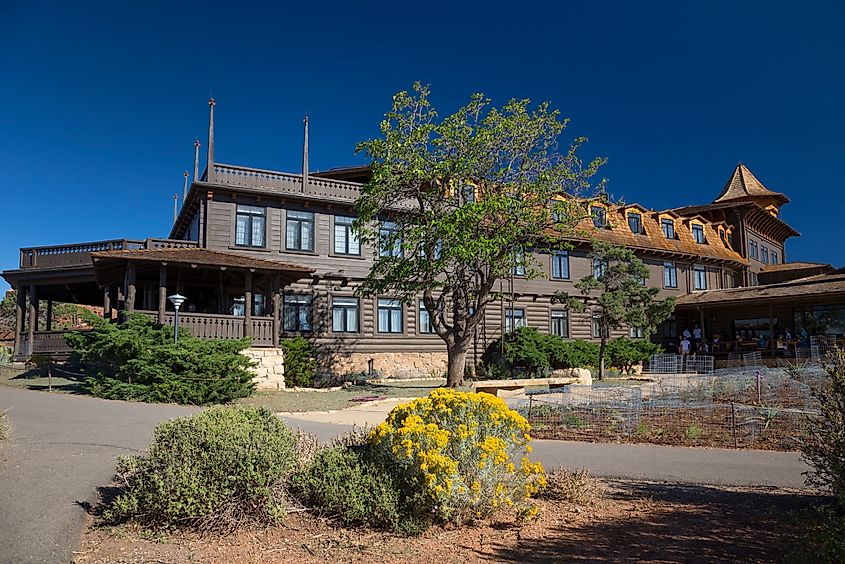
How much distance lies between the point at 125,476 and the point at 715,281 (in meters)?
38.1

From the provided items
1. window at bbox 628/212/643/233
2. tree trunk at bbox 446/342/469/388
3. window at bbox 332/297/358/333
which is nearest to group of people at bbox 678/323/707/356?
window at bbox 628/212/643/233

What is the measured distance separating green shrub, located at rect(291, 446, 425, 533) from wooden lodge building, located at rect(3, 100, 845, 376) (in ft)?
48.4

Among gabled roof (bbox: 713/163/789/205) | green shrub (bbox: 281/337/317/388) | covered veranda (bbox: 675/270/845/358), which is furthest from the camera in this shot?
gabled roof (bbox: 713/163/789/205)

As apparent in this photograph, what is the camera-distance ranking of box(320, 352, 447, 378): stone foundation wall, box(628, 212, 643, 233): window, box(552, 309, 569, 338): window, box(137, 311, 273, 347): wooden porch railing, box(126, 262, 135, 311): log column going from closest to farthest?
box(126, 262, 135, 311): log column < box(137, 311, 273, 347): wooden porch railing < box(320, 352, 447, 378): stone foundation wall < box(552, 309, 569, 338): window < box(628, 212, 643, 233): window

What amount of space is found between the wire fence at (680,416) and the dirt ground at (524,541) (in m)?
4.26

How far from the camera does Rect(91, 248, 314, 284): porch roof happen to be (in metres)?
18.8

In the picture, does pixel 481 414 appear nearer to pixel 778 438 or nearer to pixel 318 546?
pixel 318 546

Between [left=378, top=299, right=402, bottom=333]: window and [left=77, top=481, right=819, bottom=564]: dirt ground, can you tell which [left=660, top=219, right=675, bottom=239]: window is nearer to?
[left=378, top=299, right=402, bottom=333]: window

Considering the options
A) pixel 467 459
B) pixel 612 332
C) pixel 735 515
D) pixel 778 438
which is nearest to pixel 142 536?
pixel 467 459

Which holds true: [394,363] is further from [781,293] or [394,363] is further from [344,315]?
[781,293]

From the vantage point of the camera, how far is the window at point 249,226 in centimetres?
2386

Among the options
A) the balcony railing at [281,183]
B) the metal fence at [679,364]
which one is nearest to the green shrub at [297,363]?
the balcony railing at [281,183]

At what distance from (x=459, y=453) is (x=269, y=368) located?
1637cm

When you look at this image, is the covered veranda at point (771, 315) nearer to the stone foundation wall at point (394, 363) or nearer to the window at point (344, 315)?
the stone foundation wall at point (394, 363)
